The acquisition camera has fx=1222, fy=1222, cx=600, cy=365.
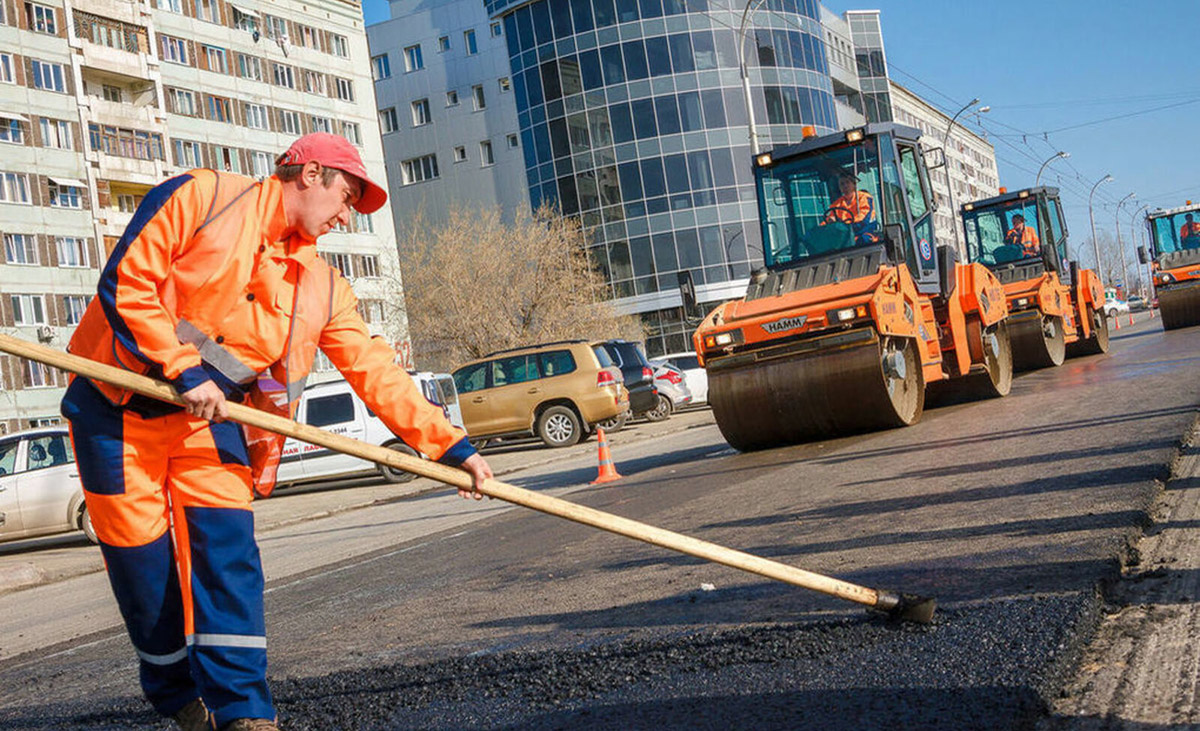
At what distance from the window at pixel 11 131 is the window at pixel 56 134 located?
0.84 m

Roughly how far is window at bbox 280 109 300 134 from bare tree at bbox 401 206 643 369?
54.3 feet

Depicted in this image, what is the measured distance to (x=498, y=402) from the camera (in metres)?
23.1

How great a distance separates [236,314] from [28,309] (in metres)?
43.1

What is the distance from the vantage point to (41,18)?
43625mm

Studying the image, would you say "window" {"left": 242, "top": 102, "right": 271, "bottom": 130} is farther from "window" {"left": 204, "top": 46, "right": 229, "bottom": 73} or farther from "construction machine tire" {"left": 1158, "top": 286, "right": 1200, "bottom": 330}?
"construction machine tire" {"left": 1158, "top": 286, "right": 1200, "bottom": 330}

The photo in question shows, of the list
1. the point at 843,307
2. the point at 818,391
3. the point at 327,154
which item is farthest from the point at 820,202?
the point at 327,154

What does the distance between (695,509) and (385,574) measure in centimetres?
226

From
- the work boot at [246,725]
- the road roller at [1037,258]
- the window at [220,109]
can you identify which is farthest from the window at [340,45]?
the work boot at [246,725]

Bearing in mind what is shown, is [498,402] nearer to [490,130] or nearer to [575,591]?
[575,591]

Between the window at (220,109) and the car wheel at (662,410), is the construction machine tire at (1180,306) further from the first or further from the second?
the window at (220,109)

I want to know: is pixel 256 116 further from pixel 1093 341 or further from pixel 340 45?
pixel 1093 341

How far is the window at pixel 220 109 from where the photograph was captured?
50.0 m

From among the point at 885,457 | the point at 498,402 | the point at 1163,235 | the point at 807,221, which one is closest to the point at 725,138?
the point at 1163,235

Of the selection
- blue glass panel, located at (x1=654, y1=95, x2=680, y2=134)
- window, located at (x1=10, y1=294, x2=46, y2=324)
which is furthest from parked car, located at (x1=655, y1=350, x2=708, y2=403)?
window, located at (x1=10, y1=294, x2=46, y2=324)
